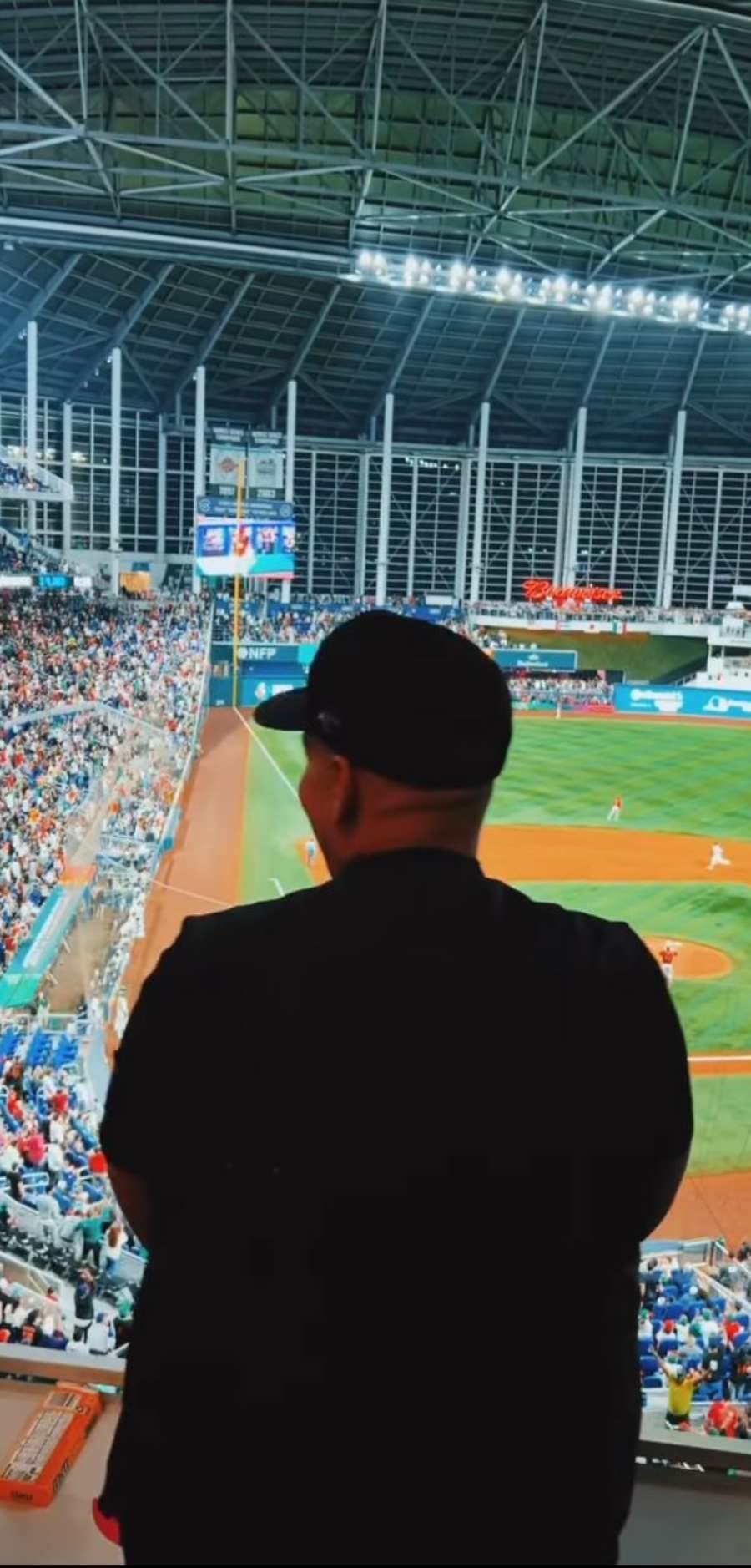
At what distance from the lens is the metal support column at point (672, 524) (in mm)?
42656

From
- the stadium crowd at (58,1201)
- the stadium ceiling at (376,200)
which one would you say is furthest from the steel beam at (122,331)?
the stadium crowd at (58,1201)

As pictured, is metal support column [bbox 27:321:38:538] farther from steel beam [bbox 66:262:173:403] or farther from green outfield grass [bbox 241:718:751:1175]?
green outfield grass [bbox 241:718:751:1175]

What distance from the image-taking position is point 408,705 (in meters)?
1.08

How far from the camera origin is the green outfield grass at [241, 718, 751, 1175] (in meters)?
11.5

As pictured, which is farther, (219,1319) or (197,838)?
(197,838)

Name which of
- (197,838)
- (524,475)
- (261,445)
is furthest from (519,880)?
(524,475)

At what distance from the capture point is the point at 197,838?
18125mm

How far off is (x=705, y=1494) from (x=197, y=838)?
1660 cm

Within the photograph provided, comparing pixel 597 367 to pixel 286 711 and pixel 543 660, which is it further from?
pixel 286 711

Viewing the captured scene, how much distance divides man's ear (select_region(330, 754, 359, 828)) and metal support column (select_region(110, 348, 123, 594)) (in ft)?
116

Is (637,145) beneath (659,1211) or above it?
above

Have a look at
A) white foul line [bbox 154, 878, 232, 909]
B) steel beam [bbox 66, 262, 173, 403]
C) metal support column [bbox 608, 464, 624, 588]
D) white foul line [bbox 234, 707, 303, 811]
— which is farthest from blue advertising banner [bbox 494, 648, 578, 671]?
white foul line [bbox 154, 878, 232, 909]

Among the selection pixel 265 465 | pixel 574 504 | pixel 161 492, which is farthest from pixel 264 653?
pixel 574 504

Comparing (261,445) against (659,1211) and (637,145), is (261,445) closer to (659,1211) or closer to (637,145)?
(637,145)
